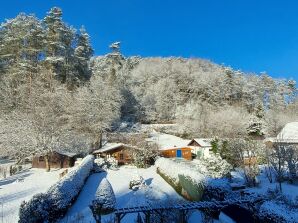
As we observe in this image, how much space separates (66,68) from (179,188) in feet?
126

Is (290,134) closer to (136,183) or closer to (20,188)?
(136,183)

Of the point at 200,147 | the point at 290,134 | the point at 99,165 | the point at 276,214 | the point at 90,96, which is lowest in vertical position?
the point at 99,165

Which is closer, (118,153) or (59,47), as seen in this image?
(118,153)

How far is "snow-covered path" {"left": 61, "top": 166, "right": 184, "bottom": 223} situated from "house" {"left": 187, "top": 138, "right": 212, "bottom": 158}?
15.6m

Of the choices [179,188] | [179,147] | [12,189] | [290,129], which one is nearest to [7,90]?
[12,189]

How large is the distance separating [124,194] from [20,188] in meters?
10.4

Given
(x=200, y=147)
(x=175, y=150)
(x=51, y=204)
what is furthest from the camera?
(x=175, y=150)

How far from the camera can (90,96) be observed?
55.2 metres

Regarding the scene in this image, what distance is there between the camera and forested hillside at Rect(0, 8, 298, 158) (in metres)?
44.6

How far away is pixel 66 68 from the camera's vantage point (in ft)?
195

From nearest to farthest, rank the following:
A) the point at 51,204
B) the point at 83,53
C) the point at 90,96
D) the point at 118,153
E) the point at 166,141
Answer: the point at 51,204 → the point at 118,153 → the point at 90,96 → the point at 166,141 → the point at 83,53

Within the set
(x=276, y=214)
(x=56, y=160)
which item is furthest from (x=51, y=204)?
(x=56, y=160)

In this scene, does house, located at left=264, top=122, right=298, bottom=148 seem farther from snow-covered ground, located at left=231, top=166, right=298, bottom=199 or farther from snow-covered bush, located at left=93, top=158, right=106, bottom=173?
snow-covered bush, located at left=93, top=158, right=106, bottom=173

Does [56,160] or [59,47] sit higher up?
[59,47]
